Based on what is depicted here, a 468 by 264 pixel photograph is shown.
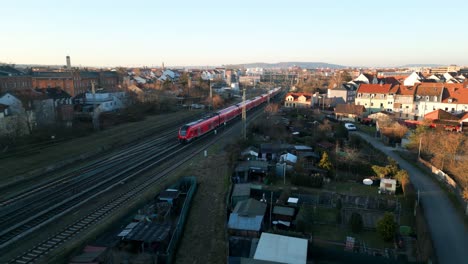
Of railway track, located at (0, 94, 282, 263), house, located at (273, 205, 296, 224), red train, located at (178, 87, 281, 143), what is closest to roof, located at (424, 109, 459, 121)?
red train, located at (178, 87, 281, 143)

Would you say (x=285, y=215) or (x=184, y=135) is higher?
(x=184, y=135)

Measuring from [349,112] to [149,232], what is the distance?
35.8 m

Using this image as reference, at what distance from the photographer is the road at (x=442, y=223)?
43.1 feet

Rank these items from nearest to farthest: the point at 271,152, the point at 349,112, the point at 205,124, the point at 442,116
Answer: the point at 271,152 < the point at 205,124 < the point at 442,116 < the point at 349,112

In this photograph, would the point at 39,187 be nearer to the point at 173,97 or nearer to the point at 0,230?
the point at 0,230

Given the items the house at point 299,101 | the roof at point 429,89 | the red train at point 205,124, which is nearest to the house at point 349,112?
the roof at point 429,89

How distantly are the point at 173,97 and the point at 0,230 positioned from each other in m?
44.2

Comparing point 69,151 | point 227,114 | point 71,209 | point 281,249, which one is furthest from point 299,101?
point 281,249

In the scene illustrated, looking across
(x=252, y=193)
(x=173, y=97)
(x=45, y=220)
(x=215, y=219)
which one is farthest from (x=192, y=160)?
(x=173, y=97)

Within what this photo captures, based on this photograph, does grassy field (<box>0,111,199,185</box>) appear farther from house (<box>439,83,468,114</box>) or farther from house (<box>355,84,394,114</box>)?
house (<box>439,83,468,114</box>)

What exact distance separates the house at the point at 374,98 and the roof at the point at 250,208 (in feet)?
114

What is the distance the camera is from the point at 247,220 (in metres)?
15.0

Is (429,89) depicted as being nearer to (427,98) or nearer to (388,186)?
(427,98)

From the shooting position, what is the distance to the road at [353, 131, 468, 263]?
13.1 m
